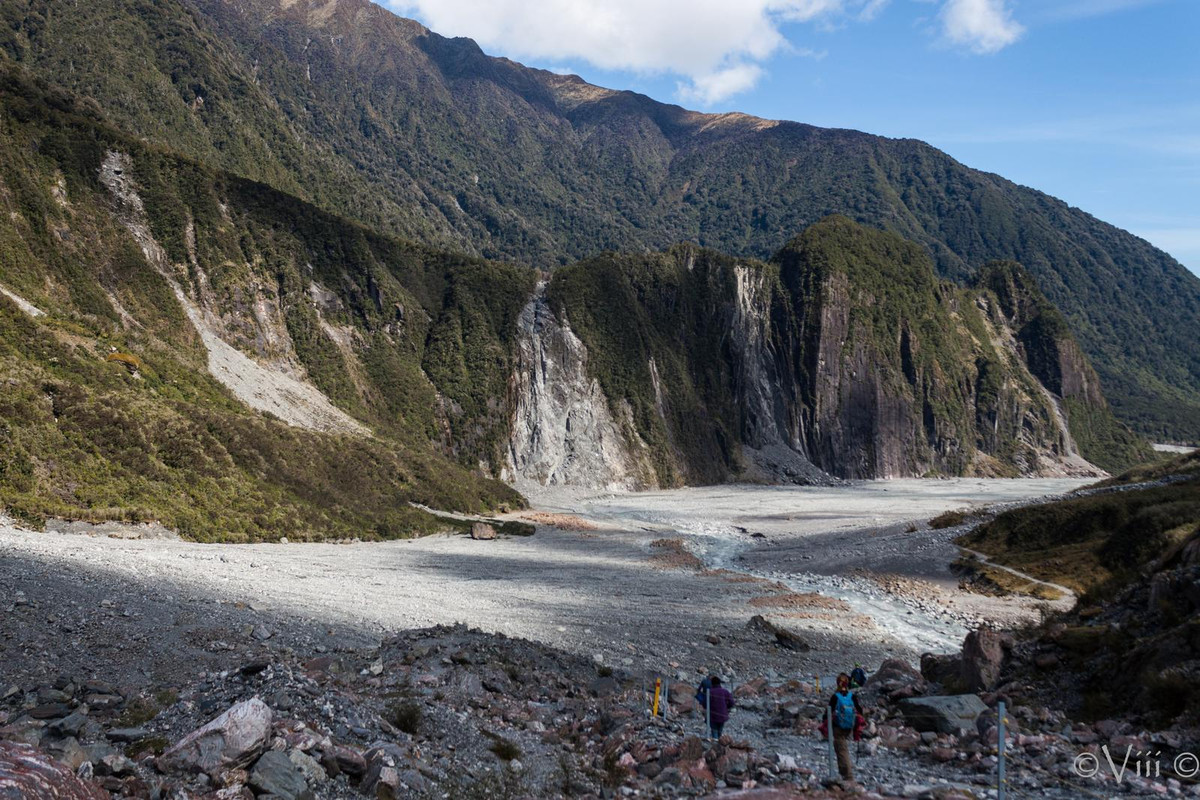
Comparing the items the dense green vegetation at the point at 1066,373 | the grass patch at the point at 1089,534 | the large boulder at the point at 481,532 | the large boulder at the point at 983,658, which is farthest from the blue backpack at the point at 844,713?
the dense green vegetation at the point at 1066,373

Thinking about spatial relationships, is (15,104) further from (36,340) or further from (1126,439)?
(1126,439)

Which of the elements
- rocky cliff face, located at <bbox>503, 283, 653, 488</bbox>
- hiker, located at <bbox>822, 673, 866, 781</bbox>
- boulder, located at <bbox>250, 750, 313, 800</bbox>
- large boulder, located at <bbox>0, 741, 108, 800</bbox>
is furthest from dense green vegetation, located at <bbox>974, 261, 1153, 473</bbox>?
large boulder, located at <bbox>0, 741, 108, 800</bbox>

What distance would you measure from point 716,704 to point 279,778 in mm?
7147

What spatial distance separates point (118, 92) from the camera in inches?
4934

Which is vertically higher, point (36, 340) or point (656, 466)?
point (36, 340)

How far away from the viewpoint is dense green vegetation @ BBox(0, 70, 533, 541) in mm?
33500

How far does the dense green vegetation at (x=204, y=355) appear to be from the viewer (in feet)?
110

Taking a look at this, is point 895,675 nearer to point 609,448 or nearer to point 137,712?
point 137,712

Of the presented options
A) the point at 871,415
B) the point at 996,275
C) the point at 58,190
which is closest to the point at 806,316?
the point at 871,415

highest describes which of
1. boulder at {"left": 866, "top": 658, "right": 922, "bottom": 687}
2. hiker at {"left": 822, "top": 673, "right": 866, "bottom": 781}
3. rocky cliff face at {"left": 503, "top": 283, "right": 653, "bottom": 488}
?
rocky cliff face at {"left": 503, "top": 283, "right": 653, "bottom": 488}

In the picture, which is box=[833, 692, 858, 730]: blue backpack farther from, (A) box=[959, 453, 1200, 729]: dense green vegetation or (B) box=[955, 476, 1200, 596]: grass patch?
(B) box=[955, 476, 1200, 596]: grass patch

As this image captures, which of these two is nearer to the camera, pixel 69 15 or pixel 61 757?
pixel 61 757

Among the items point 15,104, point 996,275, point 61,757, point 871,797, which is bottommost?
point 871,797

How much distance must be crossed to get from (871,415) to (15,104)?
126m
